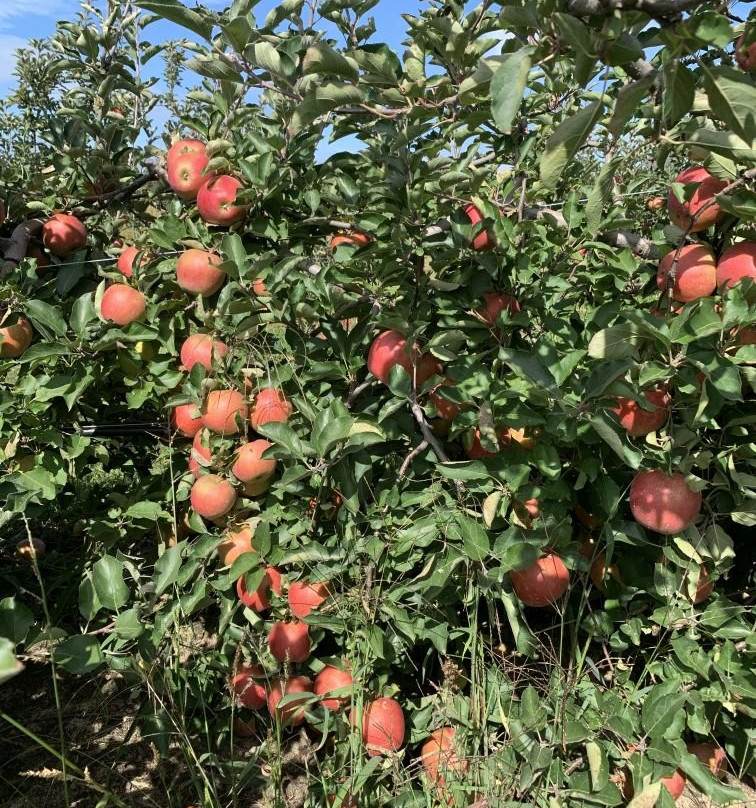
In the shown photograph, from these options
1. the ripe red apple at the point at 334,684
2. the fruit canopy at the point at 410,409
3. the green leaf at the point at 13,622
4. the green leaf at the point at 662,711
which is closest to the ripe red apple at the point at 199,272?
the fruit canopy at the point at 410,409

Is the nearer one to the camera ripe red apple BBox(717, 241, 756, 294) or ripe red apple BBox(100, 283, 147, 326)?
ripe red apple BBox(717, 241, 756, 294)

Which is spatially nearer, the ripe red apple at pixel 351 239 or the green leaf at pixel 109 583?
the green leaf at pixel 109 583

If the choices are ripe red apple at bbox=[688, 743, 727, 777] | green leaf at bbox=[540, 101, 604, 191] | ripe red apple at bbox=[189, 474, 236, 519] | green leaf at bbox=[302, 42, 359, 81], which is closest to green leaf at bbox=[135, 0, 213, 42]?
green leaf at bbox=[302, 42, 359, 81]

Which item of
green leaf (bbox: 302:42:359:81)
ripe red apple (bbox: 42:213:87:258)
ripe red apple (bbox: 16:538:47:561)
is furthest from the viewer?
ripe red apple (bbox: 16:538:47:561)

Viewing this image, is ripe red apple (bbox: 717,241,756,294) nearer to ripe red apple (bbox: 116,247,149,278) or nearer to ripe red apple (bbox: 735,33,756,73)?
ripe red apple (bbox: 735,33,756,73)

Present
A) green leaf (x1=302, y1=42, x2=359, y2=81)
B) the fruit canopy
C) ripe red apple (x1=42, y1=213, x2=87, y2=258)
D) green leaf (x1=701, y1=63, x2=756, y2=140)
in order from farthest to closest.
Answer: ripe red apple (x1=42, y1=213, x2=87, y2=258) → the fruit canopy → green leaf (x1=302, y1=42, x2=359, y2=81) → green leaf (x1=701, y1=63, x2=756, y2=140)

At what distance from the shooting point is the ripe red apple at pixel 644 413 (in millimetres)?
1301

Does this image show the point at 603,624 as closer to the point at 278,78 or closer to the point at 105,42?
the point at 278,78

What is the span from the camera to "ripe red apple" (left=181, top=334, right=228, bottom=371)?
1632 millimetres

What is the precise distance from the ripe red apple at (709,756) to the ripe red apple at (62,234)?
2.16 meters

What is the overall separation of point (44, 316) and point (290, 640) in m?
1.00

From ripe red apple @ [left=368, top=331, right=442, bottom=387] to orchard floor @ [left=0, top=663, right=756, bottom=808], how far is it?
1.06m

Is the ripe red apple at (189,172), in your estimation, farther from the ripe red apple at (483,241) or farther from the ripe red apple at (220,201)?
the ripe red apple at (483,241)

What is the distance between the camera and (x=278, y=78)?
117 centimetres
